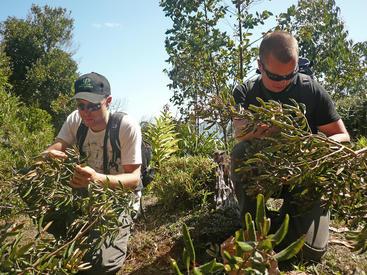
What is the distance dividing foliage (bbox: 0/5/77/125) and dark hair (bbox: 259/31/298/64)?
15.8 metres

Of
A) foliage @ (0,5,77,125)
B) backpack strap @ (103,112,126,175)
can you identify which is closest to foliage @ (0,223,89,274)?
backpack strap @ (103,112,126,175)

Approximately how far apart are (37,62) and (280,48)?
17455mm

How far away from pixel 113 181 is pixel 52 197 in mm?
874

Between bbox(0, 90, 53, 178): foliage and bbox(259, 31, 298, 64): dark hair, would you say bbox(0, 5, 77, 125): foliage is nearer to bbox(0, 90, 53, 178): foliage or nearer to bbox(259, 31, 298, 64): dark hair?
bbox(0, 90, 53, 178): foliage

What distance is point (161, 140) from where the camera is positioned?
6.29 m

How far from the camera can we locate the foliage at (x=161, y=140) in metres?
5.99

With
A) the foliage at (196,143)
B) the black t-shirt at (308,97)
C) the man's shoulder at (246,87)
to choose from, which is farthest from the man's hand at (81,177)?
the foliage at (196,143)

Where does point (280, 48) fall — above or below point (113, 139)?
above

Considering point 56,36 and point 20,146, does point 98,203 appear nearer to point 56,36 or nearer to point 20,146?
point 20,146

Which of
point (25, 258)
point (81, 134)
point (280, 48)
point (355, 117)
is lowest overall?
point (25, 258)

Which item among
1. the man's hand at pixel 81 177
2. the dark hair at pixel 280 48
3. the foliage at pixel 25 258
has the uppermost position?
the dark hair at pixel 280 48

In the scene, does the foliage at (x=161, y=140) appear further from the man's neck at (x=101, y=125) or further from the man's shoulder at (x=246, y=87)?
the man's shoulder at (x=246, y=87)

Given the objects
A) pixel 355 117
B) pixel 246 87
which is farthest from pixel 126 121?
pixel 355 117

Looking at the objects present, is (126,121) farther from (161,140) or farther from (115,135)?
(161,140)
